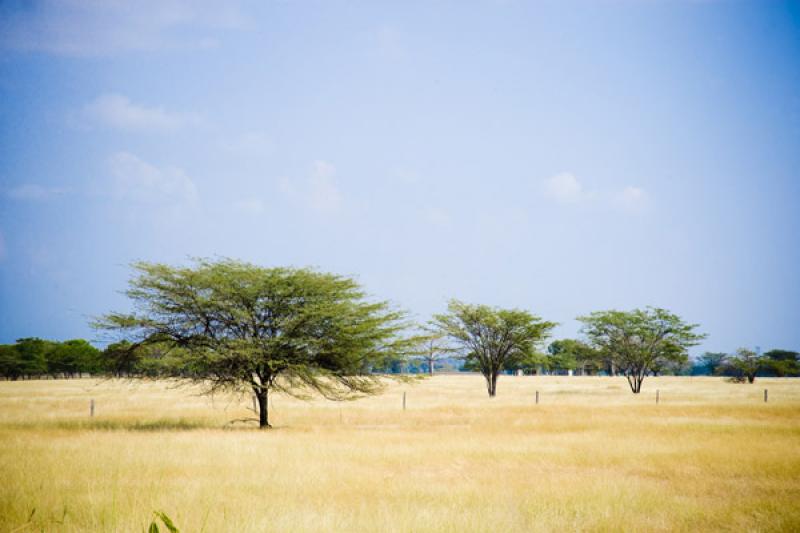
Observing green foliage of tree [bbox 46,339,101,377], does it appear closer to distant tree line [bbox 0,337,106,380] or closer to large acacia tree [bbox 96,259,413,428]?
distant tree line [bbox 0,337,106,380]

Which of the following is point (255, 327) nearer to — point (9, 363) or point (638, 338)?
point (638, 338)

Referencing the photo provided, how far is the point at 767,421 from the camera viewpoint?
2794 cm

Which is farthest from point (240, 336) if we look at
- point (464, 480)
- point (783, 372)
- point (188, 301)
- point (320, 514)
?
point (783, 372)

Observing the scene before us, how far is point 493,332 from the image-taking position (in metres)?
50.3

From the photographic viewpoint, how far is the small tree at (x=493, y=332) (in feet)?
162

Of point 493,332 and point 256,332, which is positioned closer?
point 256,332

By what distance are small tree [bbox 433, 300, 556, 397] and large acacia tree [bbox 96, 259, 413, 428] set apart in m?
24.9

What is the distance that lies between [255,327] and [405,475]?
12376 millimetres

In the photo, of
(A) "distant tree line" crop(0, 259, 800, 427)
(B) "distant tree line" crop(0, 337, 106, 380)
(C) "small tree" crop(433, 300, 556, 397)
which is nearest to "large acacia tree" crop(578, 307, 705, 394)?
(C) "small tree" crop(433, 300, 556, 397)

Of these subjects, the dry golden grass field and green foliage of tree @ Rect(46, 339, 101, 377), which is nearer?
the dry golden grass field

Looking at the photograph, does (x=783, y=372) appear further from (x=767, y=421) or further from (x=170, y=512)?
(x=170, y=512)

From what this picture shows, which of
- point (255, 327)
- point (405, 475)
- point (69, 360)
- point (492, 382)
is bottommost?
point (69, 360)

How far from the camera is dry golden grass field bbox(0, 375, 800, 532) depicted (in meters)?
9.99

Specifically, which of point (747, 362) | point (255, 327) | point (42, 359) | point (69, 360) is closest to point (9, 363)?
point (42, 359)
